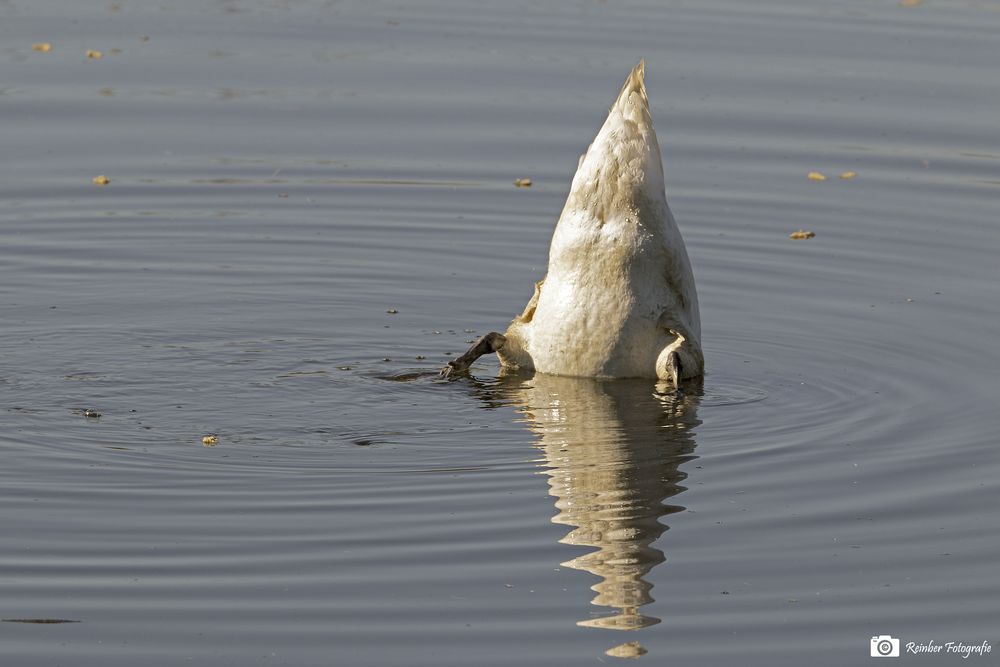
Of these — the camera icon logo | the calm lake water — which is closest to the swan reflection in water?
the calm lake water

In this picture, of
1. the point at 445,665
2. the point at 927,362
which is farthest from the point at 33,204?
the point at 445,665

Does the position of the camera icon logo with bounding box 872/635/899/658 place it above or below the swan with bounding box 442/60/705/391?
below

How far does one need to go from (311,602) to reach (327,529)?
94cm

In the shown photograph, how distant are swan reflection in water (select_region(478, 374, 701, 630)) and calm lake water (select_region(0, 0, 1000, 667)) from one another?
3cm

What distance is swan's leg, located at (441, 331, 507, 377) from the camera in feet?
40.6

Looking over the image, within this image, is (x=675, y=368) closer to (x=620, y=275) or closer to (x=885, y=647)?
(x=620, y=275)

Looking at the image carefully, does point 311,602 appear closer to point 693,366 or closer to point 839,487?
point 839,487

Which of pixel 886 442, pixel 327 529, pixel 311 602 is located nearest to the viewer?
pixel 311 602

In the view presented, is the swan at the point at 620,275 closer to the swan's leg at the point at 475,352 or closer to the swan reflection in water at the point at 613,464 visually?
the swan's leg at the point at 475,352

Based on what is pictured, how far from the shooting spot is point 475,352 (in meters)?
12.4

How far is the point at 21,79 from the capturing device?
19375 mm

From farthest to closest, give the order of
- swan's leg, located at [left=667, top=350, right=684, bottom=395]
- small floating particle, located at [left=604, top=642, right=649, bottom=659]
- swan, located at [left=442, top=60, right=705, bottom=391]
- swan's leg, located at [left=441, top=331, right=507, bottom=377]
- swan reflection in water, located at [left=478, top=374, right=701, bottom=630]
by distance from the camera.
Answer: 1. swan's leg, located at [left=441, top=331, right=507, bottom=377]
2. swan's leg, located at [left=667, top=350, right=684, bottom=395]
3. swan, located at [left=442, top=60, right=705, bottom=391]
4. swan reflection in water, located at [left=478, top=374, right=701, bottom=630]
5. small floating particle, located at [left=604, top=642, right=649, bottom=659]

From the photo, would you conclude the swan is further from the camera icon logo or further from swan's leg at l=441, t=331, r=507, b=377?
the camera icon logo

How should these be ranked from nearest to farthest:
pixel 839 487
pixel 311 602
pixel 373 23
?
1. pixel 311 602
2. pixel 839 487
3. pixel 373 23
